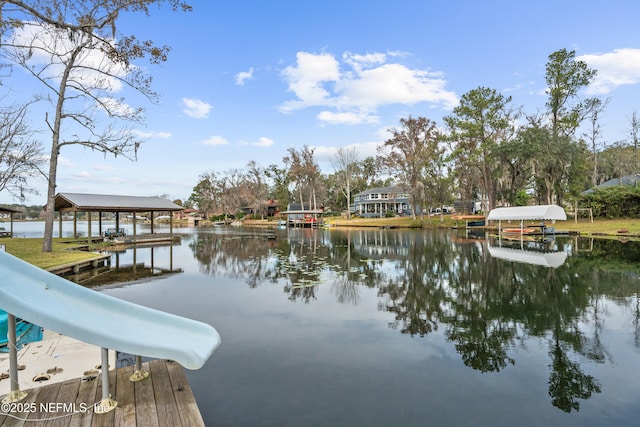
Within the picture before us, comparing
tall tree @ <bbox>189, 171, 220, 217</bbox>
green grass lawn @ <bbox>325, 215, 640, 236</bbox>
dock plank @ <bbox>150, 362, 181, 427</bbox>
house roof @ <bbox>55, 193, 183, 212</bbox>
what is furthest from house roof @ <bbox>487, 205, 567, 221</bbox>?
tall tree @ <bbox>189, 171, 220, 217</bbox>

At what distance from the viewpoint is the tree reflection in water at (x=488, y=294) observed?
5086 millimetres

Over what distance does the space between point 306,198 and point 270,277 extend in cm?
5420

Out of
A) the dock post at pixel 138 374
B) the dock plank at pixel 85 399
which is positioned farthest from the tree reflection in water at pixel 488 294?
the dock plank at pixel 85 399

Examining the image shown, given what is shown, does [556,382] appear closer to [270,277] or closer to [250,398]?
[250,398]

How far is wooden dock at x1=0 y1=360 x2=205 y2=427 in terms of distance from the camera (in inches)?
105

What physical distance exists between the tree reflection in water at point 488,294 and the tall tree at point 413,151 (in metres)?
24.3

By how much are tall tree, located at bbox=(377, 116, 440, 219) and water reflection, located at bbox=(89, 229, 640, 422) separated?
24.3m

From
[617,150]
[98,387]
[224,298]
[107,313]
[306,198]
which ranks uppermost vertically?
[617,150]

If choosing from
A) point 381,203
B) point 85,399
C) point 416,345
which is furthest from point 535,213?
point 381,203

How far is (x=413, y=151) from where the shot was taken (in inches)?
1572

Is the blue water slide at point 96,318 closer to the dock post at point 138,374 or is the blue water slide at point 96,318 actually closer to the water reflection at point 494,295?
the dock post at point 138,374

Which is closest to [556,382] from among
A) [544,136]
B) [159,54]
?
[159,54]

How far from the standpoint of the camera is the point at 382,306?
7812 mm

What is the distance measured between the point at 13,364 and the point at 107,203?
2259 cm
